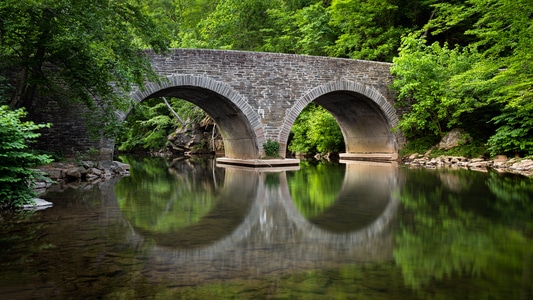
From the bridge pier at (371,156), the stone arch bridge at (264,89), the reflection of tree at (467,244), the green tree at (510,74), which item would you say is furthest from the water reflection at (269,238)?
the bridge pier at (371,156)

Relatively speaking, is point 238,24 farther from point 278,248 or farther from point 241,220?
point 278,248

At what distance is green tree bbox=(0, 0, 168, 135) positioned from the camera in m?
10.4

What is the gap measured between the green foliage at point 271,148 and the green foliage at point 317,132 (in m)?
8.02

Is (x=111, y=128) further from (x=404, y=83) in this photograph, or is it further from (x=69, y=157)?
(x=404, y=83)

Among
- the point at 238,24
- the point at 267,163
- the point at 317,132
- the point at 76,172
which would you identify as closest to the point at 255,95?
the point at 267,163

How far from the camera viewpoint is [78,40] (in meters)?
10.8

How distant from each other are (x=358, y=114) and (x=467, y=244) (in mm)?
17425

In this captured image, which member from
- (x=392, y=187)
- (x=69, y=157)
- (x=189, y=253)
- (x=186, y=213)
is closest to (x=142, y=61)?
(x=69, y=157)

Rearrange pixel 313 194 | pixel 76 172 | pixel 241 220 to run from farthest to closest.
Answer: pixel 76 172 → pixel 313 194 → pixel 241 220

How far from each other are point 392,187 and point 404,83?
10341 mm

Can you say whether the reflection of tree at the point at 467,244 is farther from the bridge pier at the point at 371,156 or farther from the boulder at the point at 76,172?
the bridge pier at the point at 371,156

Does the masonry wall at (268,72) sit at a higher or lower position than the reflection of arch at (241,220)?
higher

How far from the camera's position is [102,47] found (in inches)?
432

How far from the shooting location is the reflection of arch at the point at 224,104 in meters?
16.1
